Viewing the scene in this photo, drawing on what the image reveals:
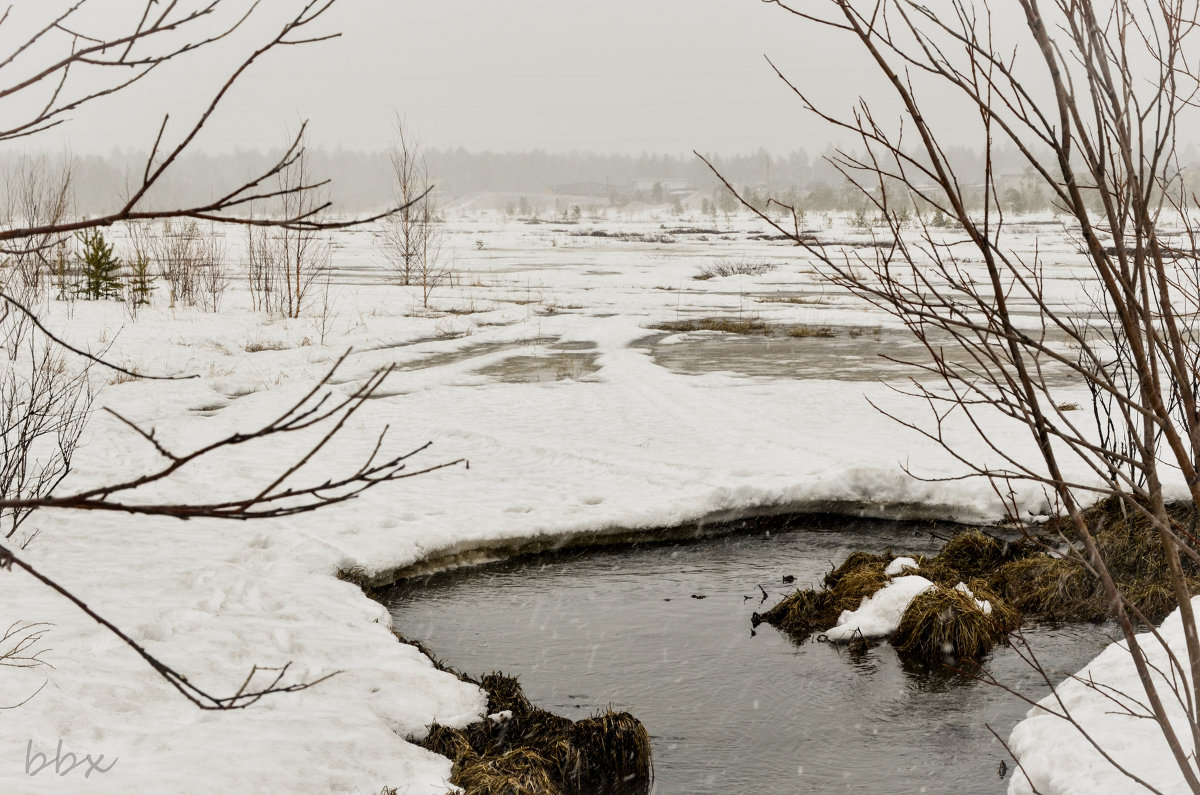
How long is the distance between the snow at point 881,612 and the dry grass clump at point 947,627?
8 centimetres

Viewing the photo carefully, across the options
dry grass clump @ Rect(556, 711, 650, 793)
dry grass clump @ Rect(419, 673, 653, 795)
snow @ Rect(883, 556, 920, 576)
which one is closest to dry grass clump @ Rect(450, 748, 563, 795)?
dry grass clump @ Rect(419, 673, 653, 795)

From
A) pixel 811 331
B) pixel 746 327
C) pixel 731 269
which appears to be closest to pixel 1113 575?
pixel 811 331

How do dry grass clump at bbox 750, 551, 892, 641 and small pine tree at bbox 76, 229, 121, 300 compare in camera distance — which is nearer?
dry grass clump at bbox 750, 551, 892, 641

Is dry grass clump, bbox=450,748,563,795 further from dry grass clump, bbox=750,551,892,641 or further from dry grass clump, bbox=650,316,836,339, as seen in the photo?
dry grass clump, bbox=650,316,836,339

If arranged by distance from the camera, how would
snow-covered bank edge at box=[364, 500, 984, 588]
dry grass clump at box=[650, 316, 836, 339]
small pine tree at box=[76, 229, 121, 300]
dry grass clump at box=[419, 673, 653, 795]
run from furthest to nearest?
1. small pine tree at box=[76, 229, 121, 300]
2. dry grass clump at box=[650, 316, 836, 339]
3. snow-covered bank edge at box=[364, 500, 984, 588]
4. dry grass clump at box=[419, 673, 653, 795]

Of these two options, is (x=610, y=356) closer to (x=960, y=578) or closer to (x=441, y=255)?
(x=960, y=578)

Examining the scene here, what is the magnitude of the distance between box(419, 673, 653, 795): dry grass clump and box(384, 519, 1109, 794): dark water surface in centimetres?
19

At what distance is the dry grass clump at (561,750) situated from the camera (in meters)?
4.65

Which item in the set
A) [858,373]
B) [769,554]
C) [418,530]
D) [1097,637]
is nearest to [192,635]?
[418,530]

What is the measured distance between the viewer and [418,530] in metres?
8.23

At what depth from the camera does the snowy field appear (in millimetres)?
4488

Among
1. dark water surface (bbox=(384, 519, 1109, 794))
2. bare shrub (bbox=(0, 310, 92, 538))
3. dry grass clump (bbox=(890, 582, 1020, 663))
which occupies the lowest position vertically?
dark water surface (bbox=(384, 519, 1109, 794))

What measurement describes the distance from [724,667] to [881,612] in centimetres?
130

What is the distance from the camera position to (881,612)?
6.59 m
